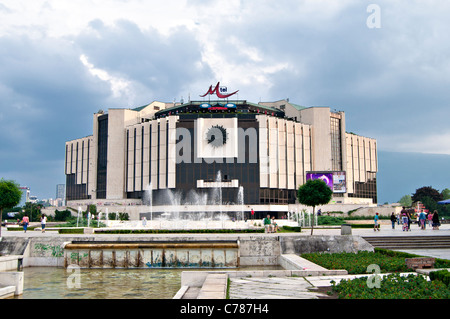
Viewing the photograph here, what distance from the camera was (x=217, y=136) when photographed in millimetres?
75000

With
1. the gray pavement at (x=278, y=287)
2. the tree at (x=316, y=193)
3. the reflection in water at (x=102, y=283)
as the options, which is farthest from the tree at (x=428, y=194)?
the gray pavement at (x=278, y=287)

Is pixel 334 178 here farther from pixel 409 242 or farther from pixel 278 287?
pixel 278 287

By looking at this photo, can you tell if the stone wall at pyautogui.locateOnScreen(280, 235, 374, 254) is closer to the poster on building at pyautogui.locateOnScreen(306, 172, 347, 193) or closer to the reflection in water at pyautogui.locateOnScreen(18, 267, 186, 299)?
the reflection in water at pyautogui.locateOnScreen(18, 267, 186, 299)

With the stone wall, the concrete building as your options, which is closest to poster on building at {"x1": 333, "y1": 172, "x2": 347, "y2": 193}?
the concrete building

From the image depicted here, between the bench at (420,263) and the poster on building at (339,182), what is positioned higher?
the poster on building at (339,182)

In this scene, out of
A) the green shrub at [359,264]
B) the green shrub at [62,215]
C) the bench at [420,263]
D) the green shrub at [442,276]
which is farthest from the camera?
the green shrub at [62,215]

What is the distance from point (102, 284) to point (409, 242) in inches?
685

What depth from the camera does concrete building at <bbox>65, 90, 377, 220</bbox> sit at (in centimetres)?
7581

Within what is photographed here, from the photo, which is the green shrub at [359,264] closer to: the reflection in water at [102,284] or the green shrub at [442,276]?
the green shrub at [442,276]

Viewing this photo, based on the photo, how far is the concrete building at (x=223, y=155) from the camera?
7581 cm

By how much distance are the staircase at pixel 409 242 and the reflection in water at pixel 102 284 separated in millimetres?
11692

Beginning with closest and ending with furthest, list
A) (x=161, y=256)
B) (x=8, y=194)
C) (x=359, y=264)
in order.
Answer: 1. (x=359, y=264)
2. (x=161, y=256)
3. (x=8, y=194)

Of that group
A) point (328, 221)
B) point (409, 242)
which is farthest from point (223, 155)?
point (409, 242)
